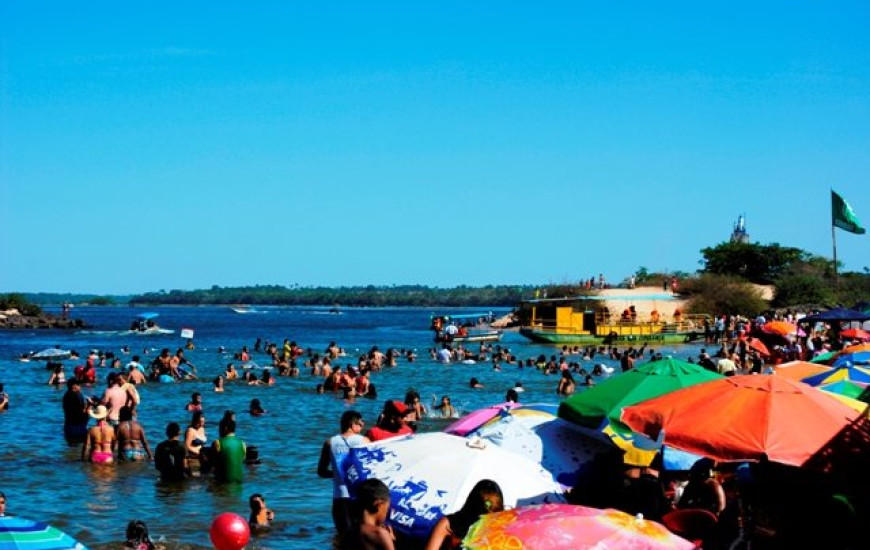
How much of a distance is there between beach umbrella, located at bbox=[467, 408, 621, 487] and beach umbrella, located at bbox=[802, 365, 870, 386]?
16.7 feet

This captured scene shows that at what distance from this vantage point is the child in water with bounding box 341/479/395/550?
22.1ft

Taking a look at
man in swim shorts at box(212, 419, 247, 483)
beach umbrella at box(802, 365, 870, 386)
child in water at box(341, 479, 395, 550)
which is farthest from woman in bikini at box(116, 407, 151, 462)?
child in water at box(341, 479, 395, 550)

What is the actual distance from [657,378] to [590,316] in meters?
53.6

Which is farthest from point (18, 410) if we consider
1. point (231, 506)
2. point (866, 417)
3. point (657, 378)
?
point (866, 417)

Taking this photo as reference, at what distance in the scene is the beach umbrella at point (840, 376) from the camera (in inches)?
584

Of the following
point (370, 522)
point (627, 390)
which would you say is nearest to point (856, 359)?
point (627, 390)

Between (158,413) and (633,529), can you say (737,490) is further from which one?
(158,413)

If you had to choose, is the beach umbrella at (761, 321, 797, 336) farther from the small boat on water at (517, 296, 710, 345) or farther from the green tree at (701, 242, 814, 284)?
the green tree at (701, 242, 814, 284)

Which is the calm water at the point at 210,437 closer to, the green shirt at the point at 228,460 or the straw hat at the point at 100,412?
the green shirt at the point at 228,460

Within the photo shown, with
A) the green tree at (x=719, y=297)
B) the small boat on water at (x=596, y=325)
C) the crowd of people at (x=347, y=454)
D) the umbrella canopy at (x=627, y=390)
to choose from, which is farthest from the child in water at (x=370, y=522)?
the green tree at (x=719, y=297)

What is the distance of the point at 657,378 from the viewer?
1181cm

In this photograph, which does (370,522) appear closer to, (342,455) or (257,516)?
(342,455)

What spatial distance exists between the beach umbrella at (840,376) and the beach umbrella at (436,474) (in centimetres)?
643

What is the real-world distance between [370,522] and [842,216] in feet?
112
